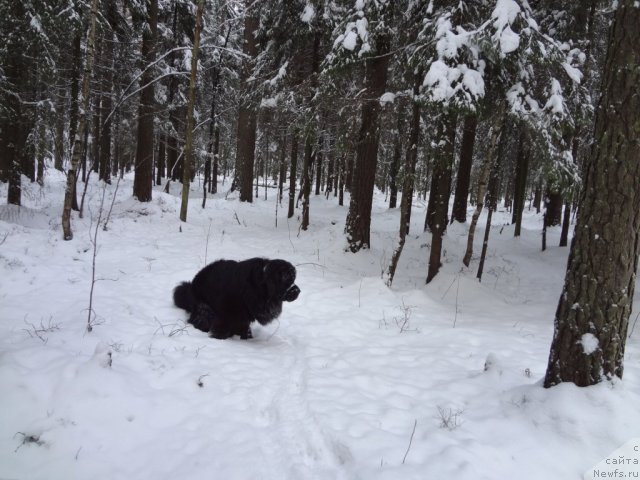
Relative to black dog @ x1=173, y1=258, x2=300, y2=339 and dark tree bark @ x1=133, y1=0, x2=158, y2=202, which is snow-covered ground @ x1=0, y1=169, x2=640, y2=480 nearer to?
black dog @ x1=173, y1=258, x2=300, y2=339

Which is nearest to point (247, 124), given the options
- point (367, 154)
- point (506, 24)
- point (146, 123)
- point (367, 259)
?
point (146, 123)

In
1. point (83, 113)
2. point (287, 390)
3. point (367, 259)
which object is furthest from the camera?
point (367, 259)

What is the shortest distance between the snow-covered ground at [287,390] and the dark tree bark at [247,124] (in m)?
11.4

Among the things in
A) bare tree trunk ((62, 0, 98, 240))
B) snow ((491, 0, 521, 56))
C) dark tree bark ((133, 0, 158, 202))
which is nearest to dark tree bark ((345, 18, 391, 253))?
snow ((491, 0, 521, 56))

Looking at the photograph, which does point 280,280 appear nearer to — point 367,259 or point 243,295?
point 243,295

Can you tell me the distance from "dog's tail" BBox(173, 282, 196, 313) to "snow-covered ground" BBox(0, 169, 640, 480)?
16 centimetres

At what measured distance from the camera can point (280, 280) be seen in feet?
17.5

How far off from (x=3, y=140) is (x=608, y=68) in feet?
49.8

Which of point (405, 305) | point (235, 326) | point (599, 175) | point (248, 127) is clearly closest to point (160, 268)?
point (235, 326)

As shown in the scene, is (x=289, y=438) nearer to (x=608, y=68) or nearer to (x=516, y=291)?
(x=608, y=68)

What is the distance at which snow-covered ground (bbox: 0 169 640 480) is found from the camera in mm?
2902

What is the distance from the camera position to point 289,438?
336cm

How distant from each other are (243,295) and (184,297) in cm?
130

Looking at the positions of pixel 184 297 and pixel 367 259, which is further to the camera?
pixel 367 259
